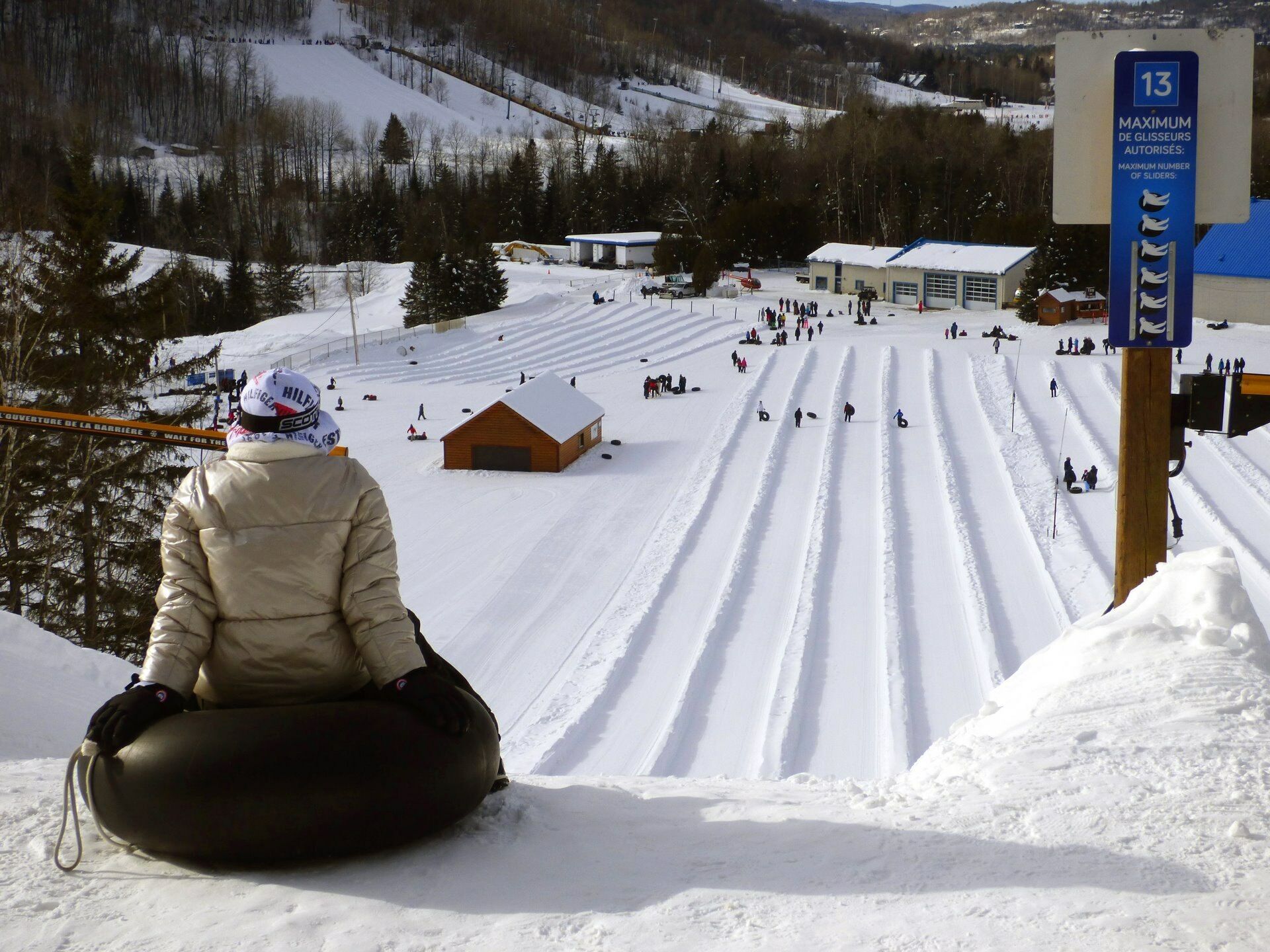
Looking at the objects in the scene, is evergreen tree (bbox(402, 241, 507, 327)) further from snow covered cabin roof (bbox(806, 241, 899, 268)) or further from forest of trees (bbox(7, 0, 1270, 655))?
snow covered cabin roof (bbox(806, 241, 899, 268))

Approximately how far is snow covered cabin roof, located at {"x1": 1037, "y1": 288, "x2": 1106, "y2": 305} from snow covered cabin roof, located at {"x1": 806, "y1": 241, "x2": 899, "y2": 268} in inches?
405

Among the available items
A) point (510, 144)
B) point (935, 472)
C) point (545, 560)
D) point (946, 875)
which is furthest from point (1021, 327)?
point (510, 144)

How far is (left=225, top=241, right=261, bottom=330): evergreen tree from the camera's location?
57.1 m

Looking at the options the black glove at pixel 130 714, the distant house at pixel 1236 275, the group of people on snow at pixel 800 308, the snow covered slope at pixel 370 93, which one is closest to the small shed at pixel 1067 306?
the distant house at pixel 1236 275

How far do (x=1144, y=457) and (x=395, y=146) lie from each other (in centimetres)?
9086

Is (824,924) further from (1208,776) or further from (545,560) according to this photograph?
(545,560)

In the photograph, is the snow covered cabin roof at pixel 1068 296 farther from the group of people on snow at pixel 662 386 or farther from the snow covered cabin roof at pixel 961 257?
the group of people on snow at pixel 662 386

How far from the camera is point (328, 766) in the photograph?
3.54 m

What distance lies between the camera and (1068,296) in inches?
1907

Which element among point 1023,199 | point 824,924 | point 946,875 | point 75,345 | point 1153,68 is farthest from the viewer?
point 1023,199

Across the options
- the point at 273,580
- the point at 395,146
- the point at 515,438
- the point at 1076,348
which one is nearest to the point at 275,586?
the point at 273,580

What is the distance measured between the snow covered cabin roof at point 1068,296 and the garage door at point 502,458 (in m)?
28.5

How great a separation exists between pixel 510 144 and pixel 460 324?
57345 mm

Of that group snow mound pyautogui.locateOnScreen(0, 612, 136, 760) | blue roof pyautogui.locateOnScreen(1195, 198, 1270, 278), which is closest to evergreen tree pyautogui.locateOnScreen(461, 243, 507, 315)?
blue roof pyautogui.locateOnScreen(1195, 198, 1270, 278)
